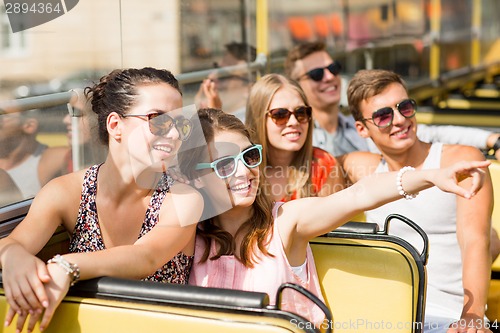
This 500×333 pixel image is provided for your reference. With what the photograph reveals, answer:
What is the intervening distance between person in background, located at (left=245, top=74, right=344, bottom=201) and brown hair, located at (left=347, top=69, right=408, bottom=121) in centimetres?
19

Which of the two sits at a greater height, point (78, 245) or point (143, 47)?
point (143, 47)

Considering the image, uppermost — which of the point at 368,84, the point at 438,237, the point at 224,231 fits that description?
the point at 368,84

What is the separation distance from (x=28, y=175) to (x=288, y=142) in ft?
2.98

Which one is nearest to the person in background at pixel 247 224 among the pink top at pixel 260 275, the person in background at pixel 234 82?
the pink top at pixel 260 275

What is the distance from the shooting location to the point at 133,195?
83.8 inches

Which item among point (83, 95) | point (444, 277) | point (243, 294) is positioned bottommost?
point (444, 277)

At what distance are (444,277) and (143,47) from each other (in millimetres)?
1587

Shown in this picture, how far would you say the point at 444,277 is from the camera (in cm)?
256

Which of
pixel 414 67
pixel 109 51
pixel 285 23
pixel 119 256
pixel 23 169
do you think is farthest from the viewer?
pixel 414 67

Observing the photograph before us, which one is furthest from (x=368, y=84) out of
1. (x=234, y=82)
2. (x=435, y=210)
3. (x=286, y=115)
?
(x=234, y=82)

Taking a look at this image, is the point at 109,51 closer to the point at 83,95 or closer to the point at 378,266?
the point at 83,95

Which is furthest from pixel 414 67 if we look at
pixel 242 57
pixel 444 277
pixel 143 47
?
pixel 444 277

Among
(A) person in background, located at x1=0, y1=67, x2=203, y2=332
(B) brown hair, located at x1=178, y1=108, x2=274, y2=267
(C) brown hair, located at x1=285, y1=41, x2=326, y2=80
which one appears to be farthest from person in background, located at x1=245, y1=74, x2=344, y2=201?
(C) brown hair, located at x1=285, y1=41, x2=326, y2=80

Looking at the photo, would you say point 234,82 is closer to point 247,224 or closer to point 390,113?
point 390,113
